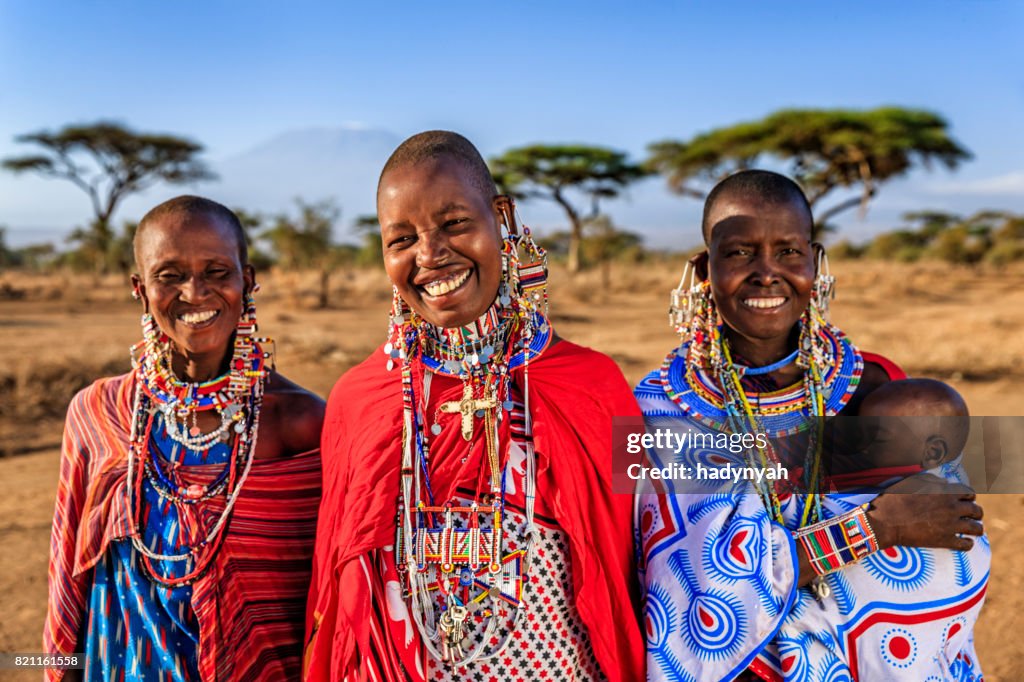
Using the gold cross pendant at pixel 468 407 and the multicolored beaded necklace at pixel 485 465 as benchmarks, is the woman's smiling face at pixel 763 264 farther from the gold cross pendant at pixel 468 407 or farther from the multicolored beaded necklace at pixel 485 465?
the gold cross pendant at pixel 468 407

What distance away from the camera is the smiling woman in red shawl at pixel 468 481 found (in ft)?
6.06

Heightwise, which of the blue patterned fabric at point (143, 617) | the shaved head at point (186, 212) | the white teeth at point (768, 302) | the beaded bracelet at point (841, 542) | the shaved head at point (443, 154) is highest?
the shaved head at point (443, 154)

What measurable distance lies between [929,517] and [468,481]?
108cm

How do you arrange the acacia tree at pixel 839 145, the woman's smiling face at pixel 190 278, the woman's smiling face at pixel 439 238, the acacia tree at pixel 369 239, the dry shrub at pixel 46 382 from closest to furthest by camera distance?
the woman's smiling face at pixel 439 238
the woman's smiling face at pixel 190 278
the dry shrub at pixel 46 382
the acacia tree at pixel 839 145
the acacia tree at pixel 369 239

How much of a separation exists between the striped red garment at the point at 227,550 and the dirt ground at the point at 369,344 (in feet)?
5.54

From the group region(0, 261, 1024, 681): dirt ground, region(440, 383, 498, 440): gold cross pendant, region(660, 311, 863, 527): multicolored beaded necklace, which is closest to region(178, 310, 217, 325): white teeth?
region(440, 383, 498, 440): gold cross pendant

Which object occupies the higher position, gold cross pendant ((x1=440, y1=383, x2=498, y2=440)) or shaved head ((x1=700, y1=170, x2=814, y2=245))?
shaved head ((x1=700, y1=170, x2=814, y2=245))

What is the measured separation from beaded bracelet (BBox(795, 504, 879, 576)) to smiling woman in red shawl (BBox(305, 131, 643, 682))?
0.45 metres

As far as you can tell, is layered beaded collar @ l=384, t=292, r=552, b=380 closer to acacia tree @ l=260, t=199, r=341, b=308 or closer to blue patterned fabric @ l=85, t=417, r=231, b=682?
blue patterned fabric @ l=85, t=417, r=231, b=682

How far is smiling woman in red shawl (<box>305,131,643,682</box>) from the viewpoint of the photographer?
6.06 ft

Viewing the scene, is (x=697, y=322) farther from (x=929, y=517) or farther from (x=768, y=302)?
(x=929, y=517)

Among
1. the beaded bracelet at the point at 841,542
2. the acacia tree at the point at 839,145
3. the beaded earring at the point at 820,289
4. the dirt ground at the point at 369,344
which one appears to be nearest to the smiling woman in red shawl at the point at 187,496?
the beaded bracelet at the point at 841,542

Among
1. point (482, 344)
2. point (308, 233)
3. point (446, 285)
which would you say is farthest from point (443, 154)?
point (308, 233)

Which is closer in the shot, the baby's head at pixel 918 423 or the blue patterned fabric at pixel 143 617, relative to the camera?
the baby's head at pixel 918 423
